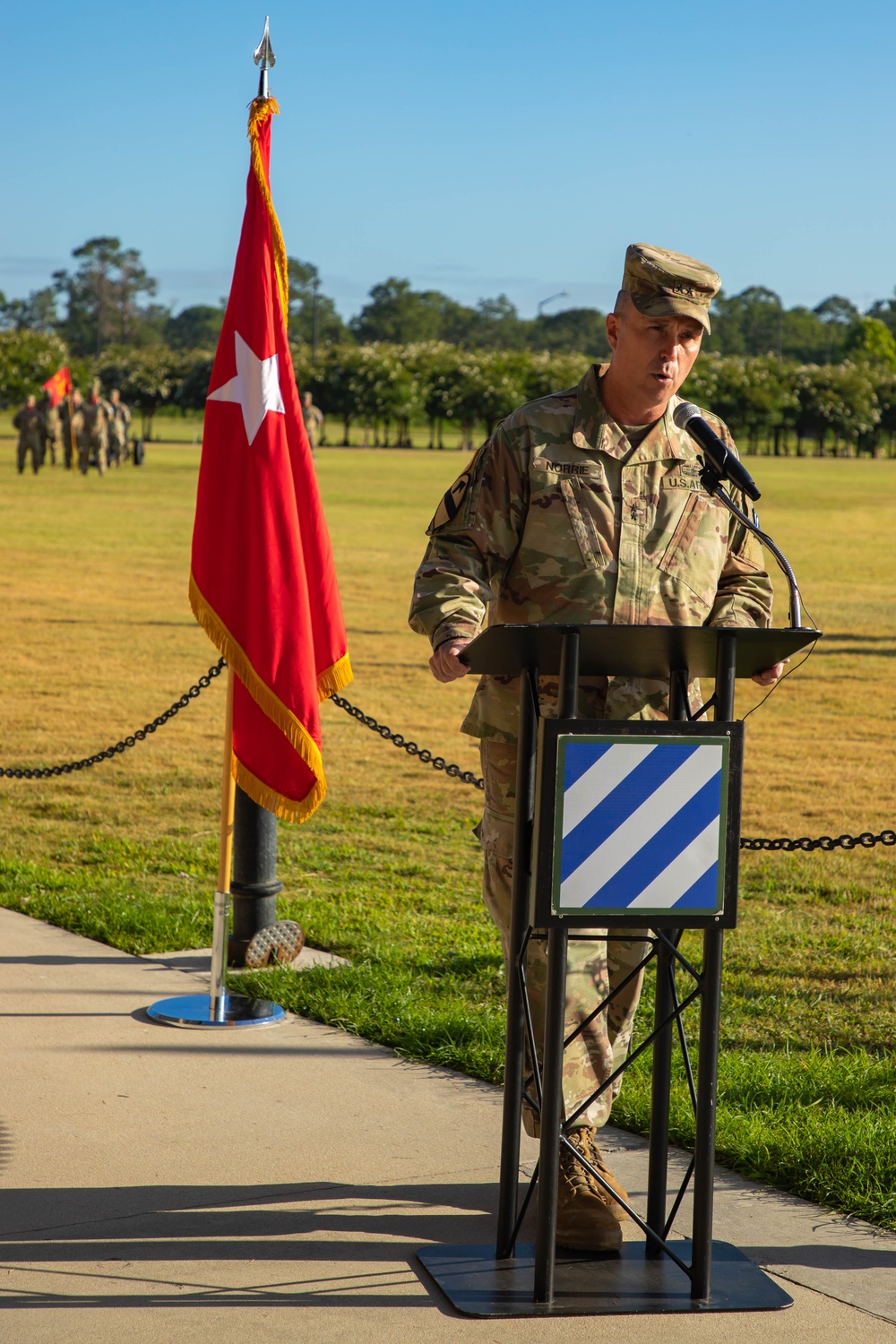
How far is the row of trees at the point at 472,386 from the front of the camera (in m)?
79.6

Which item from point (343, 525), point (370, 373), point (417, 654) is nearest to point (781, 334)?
point (370, 373)

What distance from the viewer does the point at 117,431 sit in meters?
47.2

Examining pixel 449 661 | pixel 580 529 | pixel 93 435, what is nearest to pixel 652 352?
pixel 580 529

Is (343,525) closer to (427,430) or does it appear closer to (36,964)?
(36,964)

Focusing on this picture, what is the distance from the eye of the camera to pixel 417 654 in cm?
1506

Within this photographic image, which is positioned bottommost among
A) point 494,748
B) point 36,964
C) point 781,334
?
point 36,964

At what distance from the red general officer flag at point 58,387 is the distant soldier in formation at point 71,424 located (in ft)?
1.08

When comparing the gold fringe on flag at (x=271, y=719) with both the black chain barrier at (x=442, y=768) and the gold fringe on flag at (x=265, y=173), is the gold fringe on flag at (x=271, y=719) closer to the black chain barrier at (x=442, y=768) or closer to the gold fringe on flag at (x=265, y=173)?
the black chain barrier at (x=442, y=768)

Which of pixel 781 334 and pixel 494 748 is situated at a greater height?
pixel 781 334

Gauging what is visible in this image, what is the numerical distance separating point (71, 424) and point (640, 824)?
44297 millimetres

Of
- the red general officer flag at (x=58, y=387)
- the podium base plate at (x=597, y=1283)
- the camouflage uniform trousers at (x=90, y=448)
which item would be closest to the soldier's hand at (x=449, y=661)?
the podium base plate at (x=597, y=1283)

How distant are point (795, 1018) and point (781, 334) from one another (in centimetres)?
14436

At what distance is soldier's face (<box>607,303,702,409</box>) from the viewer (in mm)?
3430

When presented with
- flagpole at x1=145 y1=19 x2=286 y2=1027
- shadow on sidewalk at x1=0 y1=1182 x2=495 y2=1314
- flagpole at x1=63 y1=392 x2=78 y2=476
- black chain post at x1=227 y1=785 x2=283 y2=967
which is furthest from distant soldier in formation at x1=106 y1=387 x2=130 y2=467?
shadow on sidewalk at x1=0 y1=1182 x2=495 y2=1314
